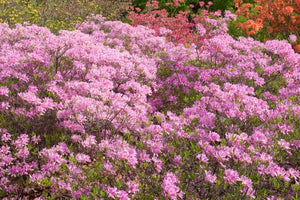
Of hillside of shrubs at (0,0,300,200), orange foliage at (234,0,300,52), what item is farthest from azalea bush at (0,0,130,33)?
orange foliage at (234,0,300,52)

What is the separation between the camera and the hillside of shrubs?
373 cm

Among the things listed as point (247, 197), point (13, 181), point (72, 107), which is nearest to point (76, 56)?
point (72, 107)

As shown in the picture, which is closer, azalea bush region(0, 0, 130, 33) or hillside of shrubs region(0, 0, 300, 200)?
hillside of shrubs region(0, 0, 300, 200)

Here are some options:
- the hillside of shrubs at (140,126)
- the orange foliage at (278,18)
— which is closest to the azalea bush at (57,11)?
the hillside of shrubs at (140,126)

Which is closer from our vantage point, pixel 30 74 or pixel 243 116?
pixel 243 116

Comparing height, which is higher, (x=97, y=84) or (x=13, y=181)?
(x=97, y=84)

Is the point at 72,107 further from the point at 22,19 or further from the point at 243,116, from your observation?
the point at 22,19

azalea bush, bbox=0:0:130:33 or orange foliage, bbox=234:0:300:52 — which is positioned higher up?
orange foliage, bbox=234:0:300:52

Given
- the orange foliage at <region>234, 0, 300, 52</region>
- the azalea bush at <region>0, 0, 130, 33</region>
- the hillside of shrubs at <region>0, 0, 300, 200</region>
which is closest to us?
the hillside of shrubs at <region>0, 0, 300, 200</region>

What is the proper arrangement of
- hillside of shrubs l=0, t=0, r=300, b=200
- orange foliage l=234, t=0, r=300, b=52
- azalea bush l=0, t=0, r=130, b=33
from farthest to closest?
azalea bush l=0, t=0, r=130, b=33 → orange foliage l=234, t=0, r=300, b=52 → hillside of shrubs l=0, t=0, r=300, b=200

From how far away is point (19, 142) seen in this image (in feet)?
14.0

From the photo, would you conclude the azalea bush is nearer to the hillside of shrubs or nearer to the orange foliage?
the hillside of shrubs

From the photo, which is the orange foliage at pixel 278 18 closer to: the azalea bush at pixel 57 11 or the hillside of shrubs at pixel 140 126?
the hillside of shrubs at pixel 140 126

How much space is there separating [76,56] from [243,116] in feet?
9.30
